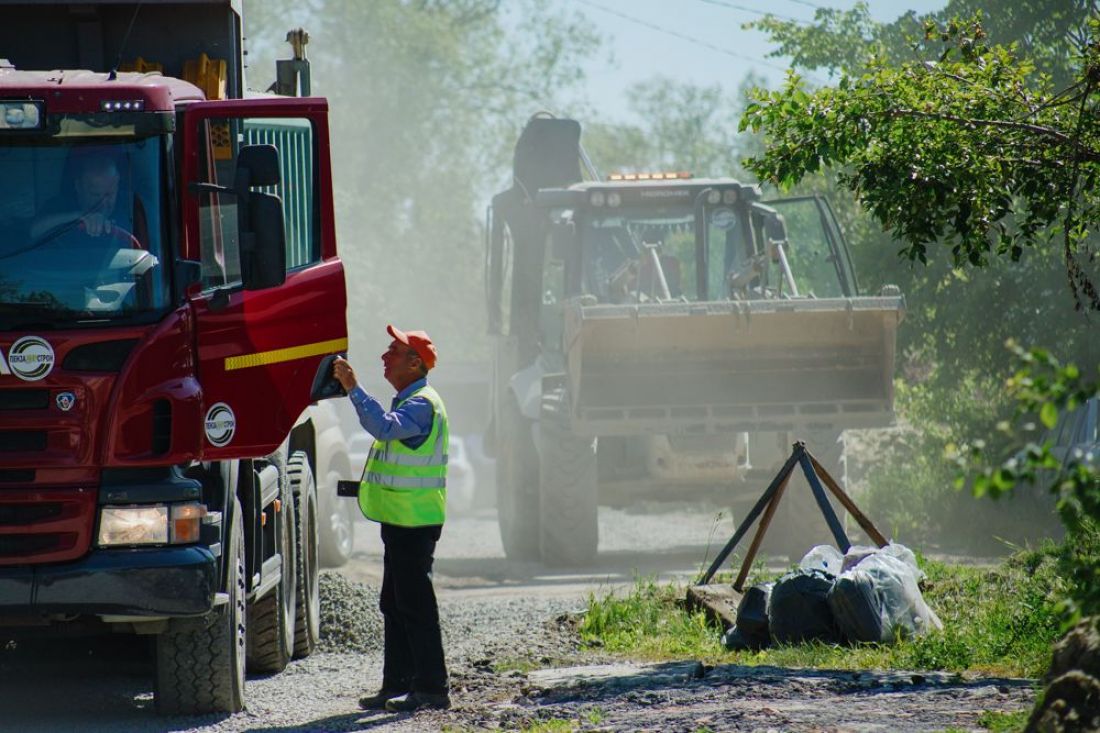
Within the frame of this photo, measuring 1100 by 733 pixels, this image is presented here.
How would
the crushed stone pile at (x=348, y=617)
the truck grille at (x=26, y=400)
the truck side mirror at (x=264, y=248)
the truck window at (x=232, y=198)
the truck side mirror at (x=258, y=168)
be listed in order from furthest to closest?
the crushed stone pile at (x=348, y=617)
the truck window at (x=232, y=198)
the truck side mirror at (x=264, y=248)
the truck side mirror at (x=258, y=168)
the truck grille at (x=26, y=400)

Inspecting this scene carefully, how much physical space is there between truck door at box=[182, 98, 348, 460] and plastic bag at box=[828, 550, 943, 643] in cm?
293

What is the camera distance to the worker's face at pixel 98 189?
280 inches

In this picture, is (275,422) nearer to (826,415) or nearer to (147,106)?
(147,106)

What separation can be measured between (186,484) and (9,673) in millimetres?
2968

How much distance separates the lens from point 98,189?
7145mm

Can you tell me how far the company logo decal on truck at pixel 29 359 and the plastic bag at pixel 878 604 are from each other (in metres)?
4.20

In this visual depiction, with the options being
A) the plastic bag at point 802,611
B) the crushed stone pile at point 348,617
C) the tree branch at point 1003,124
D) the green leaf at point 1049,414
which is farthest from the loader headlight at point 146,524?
the tree branch at point 1003,124

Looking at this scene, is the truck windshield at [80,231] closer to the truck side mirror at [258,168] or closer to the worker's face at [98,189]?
the worker's face at [98,189]

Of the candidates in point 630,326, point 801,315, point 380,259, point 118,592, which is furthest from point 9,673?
point 380,259

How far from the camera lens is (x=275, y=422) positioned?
762 centimetres

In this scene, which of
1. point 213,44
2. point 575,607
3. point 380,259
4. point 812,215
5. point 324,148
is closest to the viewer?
point 324,148

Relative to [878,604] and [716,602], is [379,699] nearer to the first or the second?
[878,604]

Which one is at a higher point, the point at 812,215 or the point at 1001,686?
the point at 812,215

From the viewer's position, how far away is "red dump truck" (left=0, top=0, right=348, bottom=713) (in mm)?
6945
